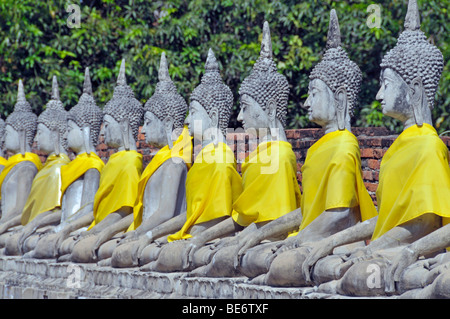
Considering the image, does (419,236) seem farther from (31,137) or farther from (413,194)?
(31,137)

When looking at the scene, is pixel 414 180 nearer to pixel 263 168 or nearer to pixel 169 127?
pixel 263 168

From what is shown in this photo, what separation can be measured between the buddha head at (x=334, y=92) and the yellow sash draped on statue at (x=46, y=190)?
15.4 feet

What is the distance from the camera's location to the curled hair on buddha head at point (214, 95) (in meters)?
9.15

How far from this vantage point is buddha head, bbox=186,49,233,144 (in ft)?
29.9

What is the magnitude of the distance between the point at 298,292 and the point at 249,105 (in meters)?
1.97

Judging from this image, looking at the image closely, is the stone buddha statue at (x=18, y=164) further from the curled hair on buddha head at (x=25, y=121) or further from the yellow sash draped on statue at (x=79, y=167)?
the yellow sash draped on statue at (x=79, y=167)

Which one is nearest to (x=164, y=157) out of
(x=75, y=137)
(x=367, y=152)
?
(x=75, y=137)

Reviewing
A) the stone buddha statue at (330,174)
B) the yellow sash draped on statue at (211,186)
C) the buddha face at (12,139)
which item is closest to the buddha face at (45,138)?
the buddha face at (12,139)

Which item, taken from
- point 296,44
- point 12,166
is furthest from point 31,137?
point 296,44

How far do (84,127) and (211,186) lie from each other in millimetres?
2783

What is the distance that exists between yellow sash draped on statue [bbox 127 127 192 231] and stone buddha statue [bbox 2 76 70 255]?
6.20ft

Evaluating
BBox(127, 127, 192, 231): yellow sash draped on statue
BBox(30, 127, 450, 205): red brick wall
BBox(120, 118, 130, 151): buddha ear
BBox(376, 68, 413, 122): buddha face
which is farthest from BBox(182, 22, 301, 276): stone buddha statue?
BBox(120, 118, 130, 151): buddha ear

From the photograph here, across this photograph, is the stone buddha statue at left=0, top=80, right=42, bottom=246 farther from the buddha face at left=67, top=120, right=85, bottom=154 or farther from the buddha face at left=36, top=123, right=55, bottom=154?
the buddha face at left=67, top=120, right=85, bottom=154

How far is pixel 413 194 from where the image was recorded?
652cm
